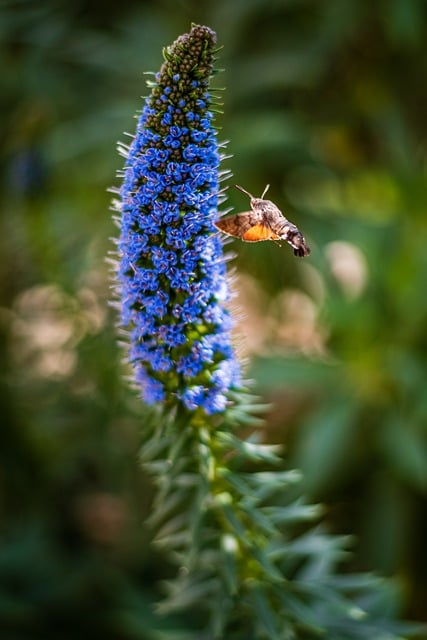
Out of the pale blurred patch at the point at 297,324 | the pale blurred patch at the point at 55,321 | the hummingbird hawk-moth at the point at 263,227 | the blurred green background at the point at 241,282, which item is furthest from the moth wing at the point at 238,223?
the pale blurred patch at the point at 297,324

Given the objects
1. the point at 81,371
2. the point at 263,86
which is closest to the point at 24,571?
the point at 81,371

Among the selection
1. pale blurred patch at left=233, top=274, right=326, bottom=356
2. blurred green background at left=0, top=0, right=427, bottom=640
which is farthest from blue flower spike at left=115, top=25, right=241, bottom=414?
pale blurred patch at left=233, top=274, right=326, bottom=356

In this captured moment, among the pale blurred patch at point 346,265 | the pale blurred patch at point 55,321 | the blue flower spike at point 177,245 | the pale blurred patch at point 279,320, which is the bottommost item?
the blue flower spike at point 177,245

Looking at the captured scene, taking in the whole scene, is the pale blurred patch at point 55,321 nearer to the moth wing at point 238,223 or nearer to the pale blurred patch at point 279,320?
the pale blurred patch at point 279,320

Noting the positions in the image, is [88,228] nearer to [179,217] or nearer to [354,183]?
[354,183]

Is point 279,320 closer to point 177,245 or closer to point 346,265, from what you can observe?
point 346,265

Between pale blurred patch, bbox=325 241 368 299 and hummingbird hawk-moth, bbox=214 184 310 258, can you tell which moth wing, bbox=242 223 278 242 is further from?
pale blurred patch, bbox=325 241 368 299

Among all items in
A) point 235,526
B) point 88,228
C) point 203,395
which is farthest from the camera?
point 88,228

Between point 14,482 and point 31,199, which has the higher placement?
point 31,199
